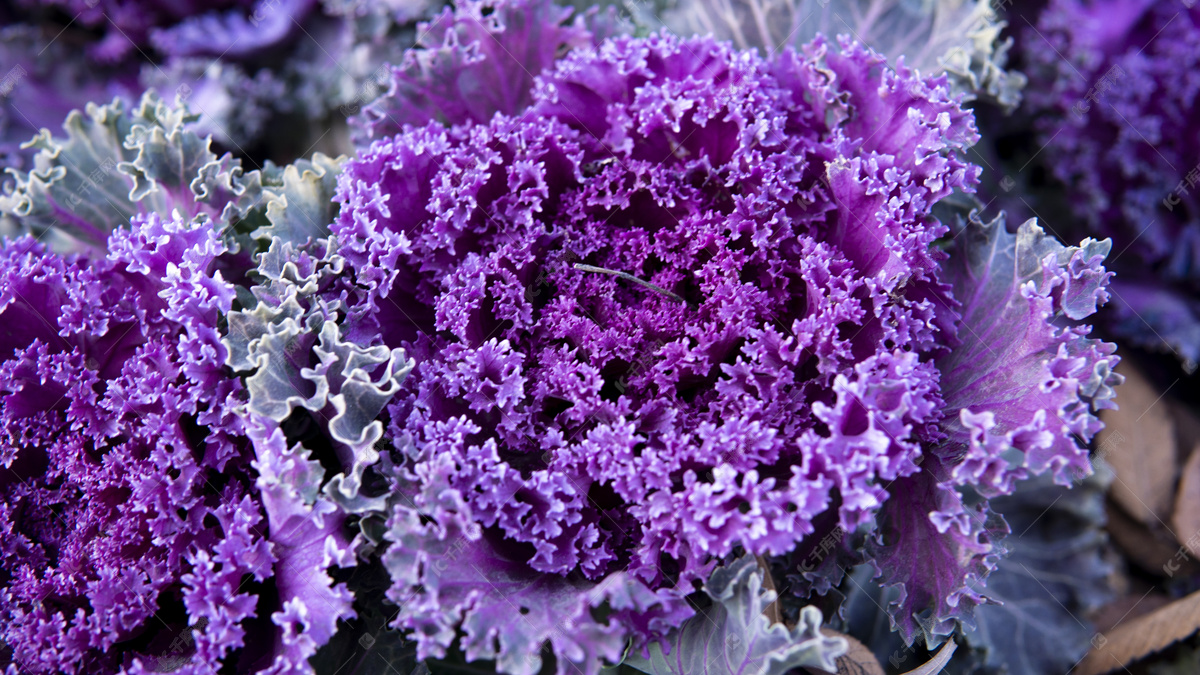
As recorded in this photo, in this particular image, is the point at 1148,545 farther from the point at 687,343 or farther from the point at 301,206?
the point at 301,206

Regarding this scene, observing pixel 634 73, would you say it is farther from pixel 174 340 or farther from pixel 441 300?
pixel 174 340

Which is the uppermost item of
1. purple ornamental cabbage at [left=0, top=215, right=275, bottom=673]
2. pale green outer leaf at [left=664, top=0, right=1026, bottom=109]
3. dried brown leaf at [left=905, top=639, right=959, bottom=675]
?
pale green outer leaf at [left=664, top=0, right=1026, bottom=109]

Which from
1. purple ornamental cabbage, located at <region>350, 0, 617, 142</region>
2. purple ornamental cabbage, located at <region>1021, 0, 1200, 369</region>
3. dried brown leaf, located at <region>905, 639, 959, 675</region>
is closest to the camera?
dried brown leaf, located at <region>905, 639, 959, 675</region>

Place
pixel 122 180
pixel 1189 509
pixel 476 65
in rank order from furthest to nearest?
pixel 1189 509 → pixel 122 180 → pixel 476 65

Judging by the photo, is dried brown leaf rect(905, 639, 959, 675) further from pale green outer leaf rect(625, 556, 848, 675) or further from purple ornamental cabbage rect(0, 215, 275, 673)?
purple ornamental cabbage rect(0, 215, 275, 673)

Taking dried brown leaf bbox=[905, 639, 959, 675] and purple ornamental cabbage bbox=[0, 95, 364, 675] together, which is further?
dried brown leaf bbox=[905, 639, 959, 675]

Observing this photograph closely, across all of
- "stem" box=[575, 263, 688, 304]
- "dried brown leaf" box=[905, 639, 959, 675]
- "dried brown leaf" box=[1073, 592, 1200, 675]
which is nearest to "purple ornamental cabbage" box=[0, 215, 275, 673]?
"stem" box=[575, 263, 688, 304]

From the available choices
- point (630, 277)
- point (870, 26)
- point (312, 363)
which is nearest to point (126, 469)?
point (312, 363)
